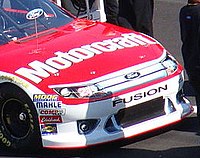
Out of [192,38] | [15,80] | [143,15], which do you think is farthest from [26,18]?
[192,38]

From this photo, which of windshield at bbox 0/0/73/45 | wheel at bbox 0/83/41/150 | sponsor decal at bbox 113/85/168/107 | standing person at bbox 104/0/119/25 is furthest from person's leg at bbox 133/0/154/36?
wheel at bbox 0/83/41/150

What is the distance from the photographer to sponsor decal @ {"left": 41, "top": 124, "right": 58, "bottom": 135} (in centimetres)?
655

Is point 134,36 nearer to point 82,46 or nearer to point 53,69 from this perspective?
point 82,46

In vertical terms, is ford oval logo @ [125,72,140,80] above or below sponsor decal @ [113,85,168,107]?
above

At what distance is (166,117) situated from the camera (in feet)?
22.7

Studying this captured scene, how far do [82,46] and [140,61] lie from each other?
2.01ft

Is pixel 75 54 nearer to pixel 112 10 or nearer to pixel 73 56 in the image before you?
pixel 73 56

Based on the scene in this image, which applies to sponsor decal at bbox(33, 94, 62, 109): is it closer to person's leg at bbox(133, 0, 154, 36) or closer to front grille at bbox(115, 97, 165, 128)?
front grille at bbox(115, 97, 165, 128)

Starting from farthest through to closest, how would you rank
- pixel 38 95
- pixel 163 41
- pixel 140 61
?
pixel 163 41 → pixel 140 61 → pixel 38 95

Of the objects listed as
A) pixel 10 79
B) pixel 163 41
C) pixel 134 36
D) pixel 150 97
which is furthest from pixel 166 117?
pixel 163 41

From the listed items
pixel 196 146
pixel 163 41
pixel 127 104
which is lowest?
pixel 163 41

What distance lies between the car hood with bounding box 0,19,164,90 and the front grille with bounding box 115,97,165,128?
0.40 m

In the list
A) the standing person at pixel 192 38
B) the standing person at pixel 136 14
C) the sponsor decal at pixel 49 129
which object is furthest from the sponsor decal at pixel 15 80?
the standing person at pixel 136 14

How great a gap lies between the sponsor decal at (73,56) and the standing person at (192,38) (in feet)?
3.86
